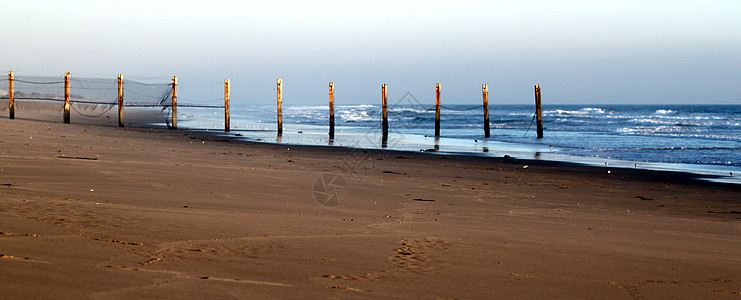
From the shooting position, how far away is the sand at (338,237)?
3430mm

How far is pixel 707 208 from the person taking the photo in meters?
8.23

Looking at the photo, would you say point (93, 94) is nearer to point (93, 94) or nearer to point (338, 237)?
point (93, 94)

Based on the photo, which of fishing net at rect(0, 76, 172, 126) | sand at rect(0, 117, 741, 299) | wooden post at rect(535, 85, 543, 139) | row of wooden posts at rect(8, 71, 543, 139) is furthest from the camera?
fishing net at rect(0, 76, 172, 126)

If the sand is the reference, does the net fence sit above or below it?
above

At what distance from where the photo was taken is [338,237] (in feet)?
15.9

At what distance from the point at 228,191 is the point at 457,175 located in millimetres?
5150

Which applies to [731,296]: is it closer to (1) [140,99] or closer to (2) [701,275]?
(2) [701,275]

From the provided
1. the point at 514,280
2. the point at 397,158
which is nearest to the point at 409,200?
the point at 514,280

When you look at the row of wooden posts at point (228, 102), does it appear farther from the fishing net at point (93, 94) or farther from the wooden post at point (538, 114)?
the fishing net at point (93, 94)

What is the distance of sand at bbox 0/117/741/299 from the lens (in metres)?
3.43

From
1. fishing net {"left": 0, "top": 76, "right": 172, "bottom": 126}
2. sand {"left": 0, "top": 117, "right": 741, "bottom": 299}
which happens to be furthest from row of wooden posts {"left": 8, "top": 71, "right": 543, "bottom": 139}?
sand {"left": 0, "top": 117, "right": 741, "bottom": 299}

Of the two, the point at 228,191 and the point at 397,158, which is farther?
the point at 397,158

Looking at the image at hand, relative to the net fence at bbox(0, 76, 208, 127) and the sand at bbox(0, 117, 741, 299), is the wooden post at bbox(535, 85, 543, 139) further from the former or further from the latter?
the net fence at bbox(0, 76, 208, 127)

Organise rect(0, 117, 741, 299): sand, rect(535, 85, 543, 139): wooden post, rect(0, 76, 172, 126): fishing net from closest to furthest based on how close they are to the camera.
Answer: rect(0, 117, 741, 299): sand → rect(535, 85, 543, 139): wooden post → rect(0, 76, 172, 126): fishing net
